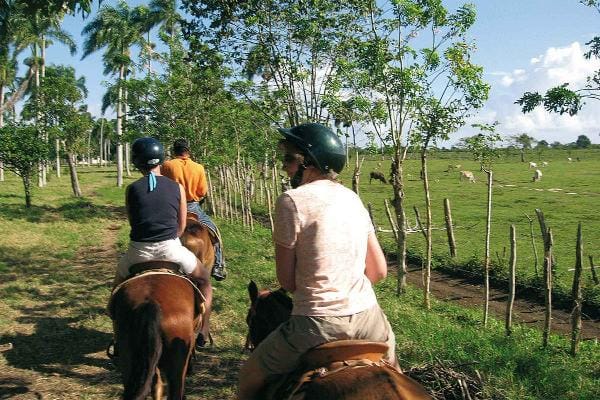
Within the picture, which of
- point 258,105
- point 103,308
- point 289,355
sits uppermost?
point 258,105

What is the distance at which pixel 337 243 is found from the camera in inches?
107

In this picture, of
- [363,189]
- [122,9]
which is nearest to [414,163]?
[363,189]

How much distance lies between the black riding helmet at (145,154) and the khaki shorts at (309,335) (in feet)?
8.94

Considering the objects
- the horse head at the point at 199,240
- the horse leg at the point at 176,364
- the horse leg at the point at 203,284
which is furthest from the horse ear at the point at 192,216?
the horse leg at the point at 176,364

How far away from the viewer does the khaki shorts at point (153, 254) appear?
4.97 metres

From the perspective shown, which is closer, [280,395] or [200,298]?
[280,395]

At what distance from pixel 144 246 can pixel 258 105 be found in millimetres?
7521

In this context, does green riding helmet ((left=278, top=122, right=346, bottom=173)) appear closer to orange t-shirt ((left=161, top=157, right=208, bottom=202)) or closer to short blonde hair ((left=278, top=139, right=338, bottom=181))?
short blonde hair ((left=278, top=139, right=338, bottom=181))

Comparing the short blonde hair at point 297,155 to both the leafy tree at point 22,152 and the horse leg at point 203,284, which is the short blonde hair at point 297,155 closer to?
the horse leg at point 203,284

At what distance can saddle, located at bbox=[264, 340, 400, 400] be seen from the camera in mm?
2582

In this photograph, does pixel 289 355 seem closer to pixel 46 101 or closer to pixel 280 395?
pixel 280 395

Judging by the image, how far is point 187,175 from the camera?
841 cm

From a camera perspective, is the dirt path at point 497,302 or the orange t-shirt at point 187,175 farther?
the dirt path at point 497,302

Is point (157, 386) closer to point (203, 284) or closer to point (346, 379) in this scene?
point (203, 284)
